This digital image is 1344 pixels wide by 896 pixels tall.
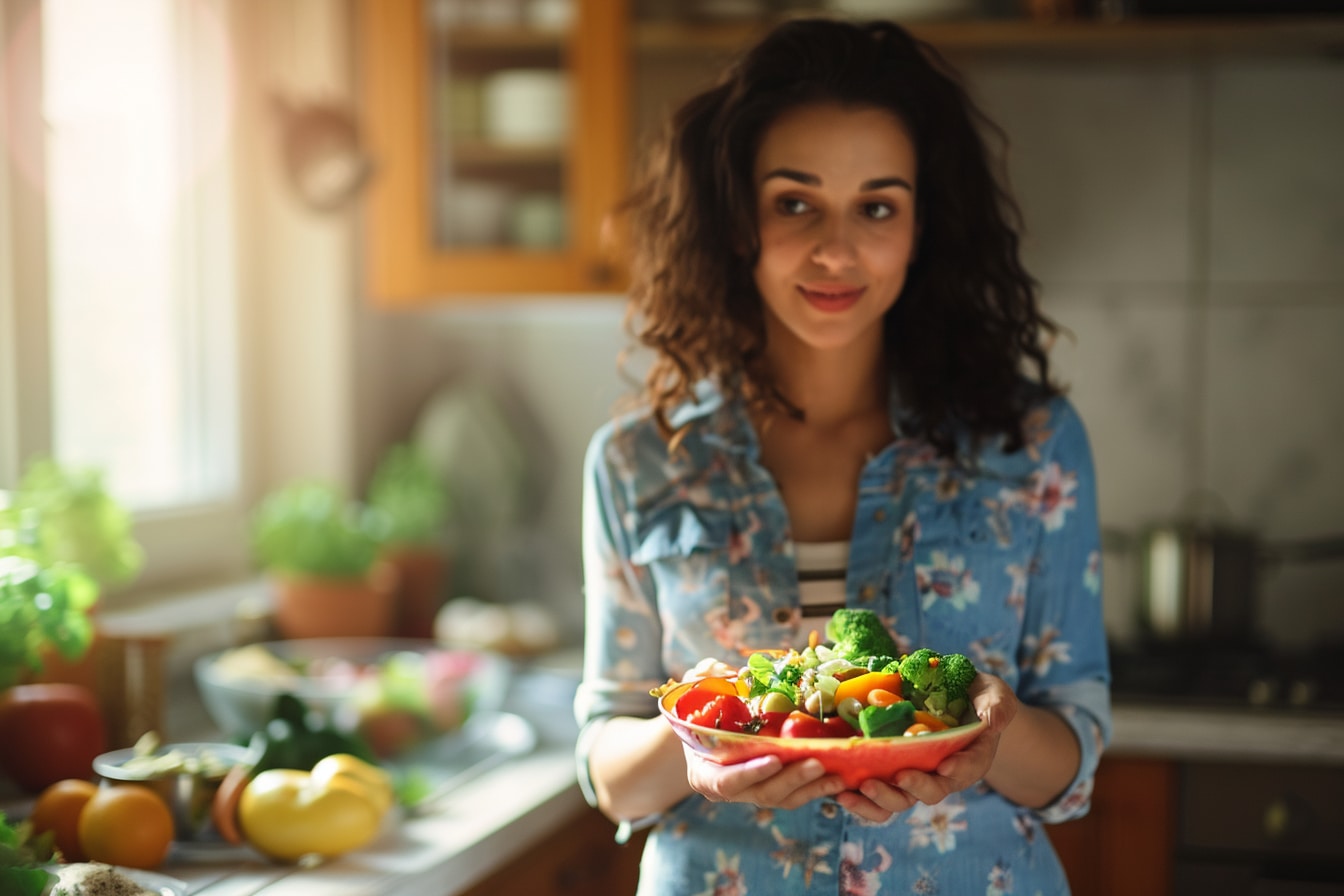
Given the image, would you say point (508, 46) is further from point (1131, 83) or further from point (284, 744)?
point (284, 744)

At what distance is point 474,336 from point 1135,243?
1297 millimetres

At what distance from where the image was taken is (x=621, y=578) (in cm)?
135

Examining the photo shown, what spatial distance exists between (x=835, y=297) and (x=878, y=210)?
0.11m

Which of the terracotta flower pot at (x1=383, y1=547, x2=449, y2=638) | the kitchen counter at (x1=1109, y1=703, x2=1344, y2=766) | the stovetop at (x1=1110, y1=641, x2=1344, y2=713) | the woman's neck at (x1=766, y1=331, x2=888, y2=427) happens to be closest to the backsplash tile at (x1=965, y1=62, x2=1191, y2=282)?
the stovetop at (x1=1110, y1=641, x2=1344, y2=713)

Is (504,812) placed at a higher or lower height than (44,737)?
lower

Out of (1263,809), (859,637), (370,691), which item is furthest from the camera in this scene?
(1263,809)

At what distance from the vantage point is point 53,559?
1.57m

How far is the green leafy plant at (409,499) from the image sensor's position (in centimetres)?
243

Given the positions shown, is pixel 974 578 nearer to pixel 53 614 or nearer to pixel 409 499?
pixel 53 614

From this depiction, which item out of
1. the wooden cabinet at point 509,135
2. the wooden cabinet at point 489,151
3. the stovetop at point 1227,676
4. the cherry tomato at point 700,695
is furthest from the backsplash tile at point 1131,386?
the cherry tomato at point 700,695

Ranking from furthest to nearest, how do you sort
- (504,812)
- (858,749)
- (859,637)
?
(504,812)
(859,637)
(858,749)

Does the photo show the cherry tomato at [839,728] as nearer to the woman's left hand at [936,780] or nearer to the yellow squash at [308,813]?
the woman's left hand at [936,780]

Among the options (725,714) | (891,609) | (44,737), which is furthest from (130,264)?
(725,714)

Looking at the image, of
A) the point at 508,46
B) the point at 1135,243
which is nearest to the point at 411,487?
the point at 508,46
